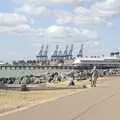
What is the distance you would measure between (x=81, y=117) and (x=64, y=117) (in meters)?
0.53

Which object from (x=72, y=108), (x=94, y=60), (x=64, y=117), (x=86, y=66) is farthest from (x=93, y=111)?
(x=94, y=60)

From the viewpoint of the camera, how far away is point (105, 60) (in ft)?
628

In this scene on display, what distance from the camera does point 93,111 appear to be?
1834 centimetres

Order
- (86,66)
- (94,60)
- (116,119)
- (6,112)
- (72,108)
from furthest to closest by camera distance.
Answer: (94,60)
(86,66)
(72,108)
(6,112)
(116,119)

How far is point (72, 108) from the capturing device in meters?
19.3

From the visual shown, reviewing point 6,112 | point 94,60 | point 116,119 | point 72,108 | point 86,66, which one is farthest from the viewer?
point 94,60

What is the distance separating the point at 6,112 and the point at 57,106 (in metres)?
2.75

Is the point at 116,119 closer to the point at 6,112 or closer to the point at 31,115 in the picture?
the point at 31,115

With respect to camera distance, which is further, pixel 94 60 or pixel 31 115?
pixel 94 60

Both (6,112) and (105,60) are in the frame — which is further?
(105,60)

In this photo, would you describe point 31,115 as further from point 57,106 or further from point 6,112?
point 57,106

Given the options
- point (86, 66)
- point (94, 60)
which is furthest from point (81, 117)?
point (94, 60)

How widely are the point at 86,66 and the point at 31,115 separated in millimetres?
160347

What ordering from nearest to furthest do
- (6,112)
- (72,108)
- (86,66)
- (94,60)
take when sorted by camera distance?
1. (6,112)
2. (72,108)
3. (86,66)
4. (94,60)
